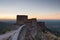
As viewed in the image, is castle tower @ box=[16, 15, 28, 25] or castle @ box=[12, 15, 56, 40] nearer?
castle @ box=[12, 15, 56, 40]

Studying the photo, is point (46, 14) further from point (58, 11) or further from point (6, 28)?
point (6, 28)

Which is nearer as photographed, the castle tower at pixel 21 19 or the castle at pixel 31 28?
the castle at pixel 31 28

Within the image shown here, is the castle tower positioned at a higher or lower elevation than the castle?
higher

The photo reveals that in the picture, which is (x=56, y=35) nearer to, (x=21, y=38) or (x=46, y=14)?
(x=46, y=14)

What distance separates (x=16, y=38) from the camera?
1.71m

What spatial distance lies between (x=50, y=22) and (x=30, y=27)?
47 cm

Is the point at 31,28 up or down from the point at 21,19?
down

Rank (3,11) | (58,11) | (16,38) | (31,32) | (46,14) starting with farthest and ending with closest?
(58,11) → (46,14) → (3,11) → (31,32) → (16,38)

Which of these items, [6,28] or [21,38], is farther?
[6,28]

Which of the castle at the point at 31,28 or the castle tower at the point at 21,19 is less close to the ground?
the castle tower at the point at 21,19

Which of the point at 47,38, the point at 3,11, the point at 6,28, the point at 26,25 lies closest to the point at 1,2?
the point at 3,11

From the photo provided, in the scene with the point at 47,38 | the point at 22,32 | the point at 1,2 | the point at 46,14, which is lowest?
the point at 47,38

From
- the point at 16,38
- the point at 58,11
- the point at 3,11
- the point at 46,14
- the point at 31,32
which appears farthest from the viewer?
the point at 58,11

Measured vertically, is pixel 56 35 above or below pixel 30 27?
below
